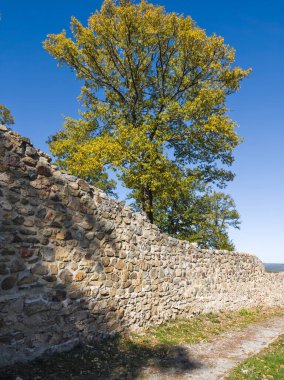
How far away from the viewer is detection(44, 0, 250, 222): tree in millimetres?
17000

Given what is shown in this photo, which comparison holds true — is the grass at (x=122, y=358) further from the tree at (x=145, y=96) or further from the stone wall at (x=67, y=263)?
the tree at (x=145, y=96)

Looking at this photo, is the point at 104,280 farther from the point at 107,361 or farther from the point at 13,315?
the point at 13,315

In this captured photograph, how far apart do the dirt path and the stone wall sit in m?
1.73

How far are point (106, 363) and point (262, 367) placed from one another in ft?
9.86

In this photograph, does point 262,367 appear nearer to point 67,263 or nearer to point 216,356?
point 216,356

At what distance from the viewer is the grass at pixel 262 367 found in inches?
243

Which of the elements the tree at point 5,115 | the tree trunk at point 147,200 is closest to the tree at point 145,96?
the tree trunk at point 147,200

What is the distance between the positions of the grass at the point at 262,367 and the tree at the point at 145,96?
9922 mm

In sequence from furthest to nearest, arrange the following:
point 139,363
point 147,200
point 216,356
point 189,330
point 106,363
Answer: point 147,200, point 189,330, point 216,356, point 139,363, point 106,363

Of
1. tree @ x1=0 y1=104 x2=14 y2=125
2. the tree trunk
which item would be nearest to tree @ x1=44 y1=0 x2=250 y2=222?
the tree trunk

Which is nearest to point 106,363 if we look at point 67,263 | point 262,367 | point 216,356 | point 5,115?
point 67,263

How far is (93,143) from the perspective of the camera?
1689 centimetres

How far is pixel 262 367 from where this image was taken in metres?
6.78

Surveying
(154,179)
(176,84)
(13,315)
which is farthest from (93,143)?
(13,315)
